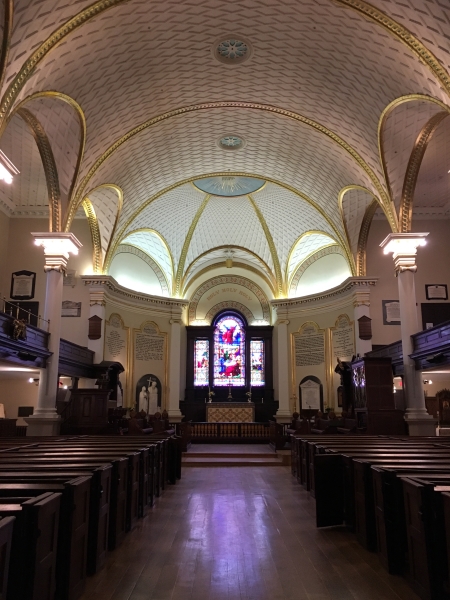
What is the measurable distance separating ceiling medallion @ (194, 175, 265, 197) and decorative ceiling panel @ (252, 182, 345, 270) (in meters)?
0.41

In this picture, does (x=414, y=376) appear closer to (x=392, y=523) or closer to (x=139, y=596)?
(x=392, y=523)

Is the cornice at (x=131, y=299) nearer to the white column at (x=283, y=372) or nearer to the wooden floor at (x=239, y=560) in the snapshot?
the white column at (x=283, y=372)

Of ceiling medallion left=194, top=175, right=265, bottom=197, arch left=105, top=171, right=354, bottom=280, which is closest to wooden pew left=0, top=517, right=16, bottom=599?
arch left=105, top=171, right=354, bottom=280

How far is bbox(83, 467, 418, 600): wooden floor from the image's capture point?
3699 millimetres

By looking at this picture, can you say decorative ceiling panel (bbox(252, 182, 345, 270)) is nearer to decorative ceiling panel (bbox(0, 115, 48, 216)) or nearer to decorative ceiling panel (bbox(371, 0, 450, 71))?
decorative ceiling panel (bbox(0, 115, 48, 216))

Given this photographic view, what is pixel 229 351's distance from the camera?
23516 mm

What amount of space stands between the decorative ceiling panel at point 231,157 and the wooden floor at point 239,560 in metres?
11.0

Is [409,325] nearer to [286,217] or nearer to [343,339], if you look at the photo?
[343,339]

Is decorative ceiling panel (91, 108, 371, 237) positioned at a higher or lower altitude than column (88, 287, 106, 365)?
higher

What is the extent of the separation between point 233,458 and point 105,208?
365 inches

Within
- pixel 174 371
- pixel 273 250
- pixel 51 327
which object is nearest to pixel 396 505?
pixel 51 327

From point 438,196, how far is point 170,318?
11.5 metres

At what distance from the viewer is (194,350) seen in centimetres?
2328

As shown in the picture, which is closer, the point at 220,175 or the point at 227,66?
the point at 227,66
